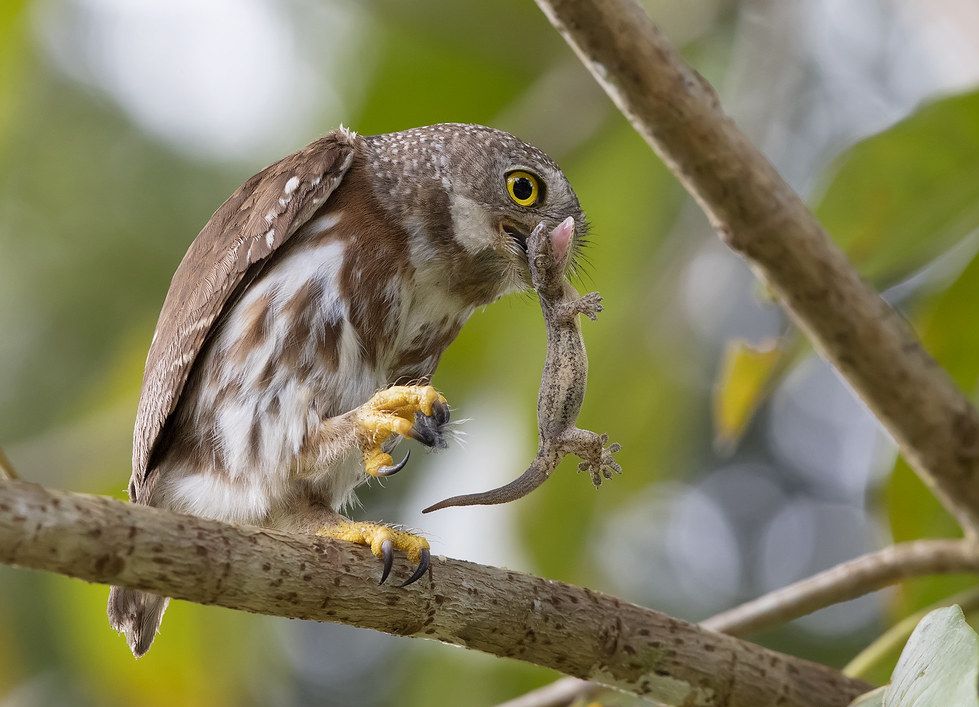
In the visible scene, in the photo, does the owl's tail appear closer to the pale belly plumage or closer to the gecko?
the pale belly plumage

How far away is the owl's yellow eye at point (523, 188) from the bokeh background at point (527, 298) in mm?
723

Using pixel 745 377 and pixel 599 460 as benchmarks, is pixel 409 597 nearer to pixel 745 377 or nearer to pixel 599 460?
pixel 599 460

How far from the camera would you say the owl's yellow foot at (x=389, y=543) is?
2.98 metres

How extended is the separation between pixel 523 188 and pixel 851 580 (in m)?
1.64

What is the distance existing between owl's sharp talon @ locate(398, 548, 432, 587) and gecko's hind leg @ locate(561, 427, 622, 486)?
1.86ft

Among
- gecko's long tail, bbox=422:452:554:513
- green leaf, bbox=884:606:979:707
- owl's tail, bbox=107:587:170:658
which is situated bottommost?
green leaf, bbox=884:606:979:707

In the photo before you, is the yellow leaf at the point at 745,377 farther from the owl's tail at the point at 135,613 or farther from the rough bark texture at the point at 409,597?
the owl's tail at the point at 135,613

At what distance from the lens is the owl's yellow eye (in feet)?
13.7

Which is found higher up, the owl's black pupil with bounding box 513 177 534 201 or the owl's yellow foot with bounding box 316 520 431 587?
the owl's black pupil with bounding box 513 177 534 201

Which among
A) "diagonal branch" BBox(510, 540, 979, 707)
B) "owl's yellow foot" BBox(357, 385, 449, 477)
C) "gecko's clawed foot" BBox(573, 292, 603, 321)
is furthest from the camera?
"diagonal branch" BBox(510, 540, 979, 707)

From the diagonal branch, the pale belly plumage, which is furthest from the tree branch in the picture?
the pale belly plumage

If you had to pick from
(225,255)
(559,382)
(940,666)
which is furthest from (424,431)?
(940,666)

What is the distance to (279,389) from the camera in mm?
3666

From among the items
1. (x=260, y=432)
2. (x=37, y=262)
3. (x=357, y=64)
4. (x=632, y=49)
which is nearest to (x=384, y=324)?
(x=260, y=432)
